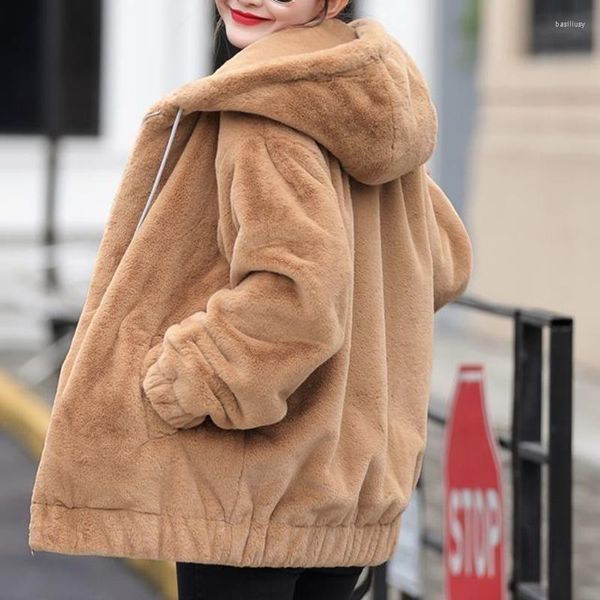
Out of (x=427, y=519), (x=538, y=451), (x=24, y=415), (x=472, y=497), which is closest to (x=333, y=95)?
(x=538, y=451)

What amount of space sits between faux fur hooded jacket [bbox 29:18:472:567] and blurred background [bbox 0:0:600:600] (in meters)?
3.20

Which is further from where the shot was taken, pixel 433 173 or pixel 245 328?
pixel 433 173

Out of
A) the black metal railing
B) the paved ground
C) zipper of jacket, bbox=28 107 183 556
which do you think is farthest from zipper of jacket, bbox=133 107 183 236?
the paved ground

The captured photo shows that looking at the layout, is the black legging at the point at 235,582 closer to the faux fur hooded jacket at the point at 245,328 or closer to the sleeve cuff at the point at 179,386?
the faux fur hooded jacket at the point at 245,328

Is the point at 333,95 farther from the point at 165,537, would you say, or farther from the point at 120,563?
the point at 120,563

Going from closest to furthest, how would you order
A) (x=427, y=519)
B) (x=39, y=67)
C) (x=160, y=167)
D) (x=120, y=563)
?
1. (x=160, y=167)
2. (x=120, y=563)
3. (x=427, y=519)
4. (x=39, y=67)

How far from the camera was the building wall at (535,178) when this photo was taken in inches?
456

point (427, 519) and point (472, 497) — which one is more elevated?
point (472, 497)

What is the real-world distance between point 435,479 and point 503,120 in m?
5.81

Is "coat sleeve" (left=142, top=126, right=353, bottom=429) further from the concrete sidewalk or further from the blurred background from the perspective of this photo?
the blurred background

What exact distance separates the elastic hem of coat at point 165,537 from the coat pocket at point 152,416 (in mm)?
122

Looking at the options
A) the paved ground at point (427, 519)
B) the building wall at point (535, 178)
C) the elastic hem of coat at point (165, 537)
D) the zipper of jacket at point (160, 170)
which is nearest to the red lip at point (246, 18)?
the zipper of jacket at point (160, 170)

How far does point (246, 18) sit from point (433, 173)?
12336 mm

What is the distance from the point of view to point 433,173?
586 inches
